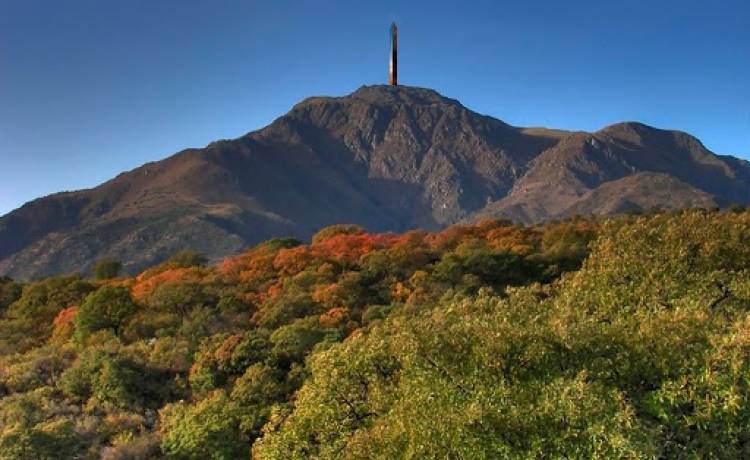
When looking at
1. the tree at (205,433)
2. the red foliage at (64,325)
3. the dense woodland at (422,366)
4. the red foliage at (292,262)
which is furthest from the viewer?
the red foliage at (292,262)

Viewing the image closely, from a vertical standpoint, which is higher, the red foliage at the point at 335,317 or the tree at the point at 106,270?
the tree at the point at 106,270

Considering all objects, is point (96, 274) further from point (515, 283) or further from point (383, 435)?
point (383, 435)

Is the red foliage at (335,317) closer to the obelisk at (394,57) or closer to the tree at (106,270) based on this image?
the obelisk at (394,57)

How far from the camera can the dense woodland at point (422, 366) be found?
46.2 ft

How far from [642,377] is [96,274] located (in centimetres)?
9100

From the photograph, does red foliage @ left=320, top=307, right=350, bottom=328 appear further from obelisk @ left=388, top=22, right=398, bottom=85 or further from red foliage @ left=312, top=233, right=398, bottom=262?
obelisk @ left=388, top=22, right=398, bottom=85

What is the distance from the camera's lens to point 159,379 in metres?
41.8

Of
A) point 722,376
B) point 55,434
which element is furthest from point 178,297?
point 722,376

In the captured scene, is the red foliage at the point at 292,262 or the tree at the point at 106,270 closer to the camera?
the red foliage at the point at 292,262

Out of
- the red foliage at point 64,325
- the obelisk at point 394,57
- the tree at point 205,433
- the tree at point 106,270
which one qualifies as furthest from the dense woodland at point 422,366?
the tree at point 106,270

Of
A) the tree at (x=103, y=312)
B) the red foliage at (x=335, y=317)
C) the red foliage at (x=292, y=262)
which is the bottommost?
the red foliage at (x=335, y=317)

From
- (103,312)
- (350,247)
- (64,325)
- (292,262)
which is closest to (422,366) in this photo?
(103,312)

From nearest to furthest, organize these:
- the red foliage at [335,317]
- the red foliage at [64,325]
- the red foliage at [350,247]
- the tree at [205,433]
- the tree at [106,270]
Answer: the tree at [205,433]
the red foliage at [335,317]
the red foliage at [64,325]
the red foliage at [350,247]
the tree at [106,270]

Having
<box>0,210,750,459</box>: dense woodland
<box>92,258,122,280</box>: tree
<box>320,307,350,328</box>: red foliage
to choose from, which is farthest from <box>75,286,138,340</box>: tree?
<box>92,258,122,280</box>: tree
